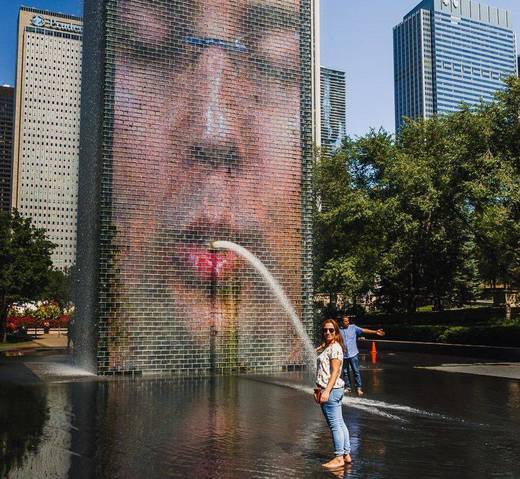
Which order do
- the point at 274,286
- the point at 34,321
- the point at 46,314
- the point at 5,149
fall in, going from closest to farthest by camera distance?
the point at 274,286
the point at 34,321
the point at 46,314
the point at 5,149

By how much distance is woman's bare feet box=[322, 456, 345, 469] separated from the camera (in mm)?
6801

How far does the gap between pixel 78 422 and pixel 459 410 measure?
6.56 m

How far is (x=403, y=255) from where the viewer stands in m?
34.8

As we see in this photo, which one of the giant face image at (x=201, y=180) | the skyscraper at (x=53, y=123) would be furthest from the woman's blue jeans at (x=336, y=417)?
the skyscraper at (x=53, y=123)

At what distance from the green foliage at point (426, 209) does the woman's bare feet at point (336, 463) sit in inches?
763

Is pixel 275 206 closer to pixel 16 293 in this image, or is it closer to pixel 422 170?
pixel 422 170

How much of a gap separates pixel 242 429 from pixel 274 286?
9.24 metres

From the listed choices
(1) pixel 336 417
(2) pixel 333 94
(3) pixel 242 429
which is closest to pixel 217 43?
(3) pixel 242 429

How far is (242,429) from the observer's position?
911cm

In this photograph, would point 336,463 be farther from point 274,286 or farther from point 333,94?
point 333,94

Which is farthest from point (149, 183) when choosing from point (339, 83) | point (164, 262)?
point (339, 83)

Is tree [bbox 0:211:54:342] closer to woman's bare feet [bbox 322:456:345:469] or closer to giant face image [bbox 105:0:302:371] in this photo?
giant face image [bbox 105:0:302:371]

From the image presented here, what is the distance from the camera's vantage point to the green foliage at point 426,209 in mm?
26766

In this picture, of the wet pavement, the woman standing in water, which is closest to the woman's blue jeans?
the woman standing in water
